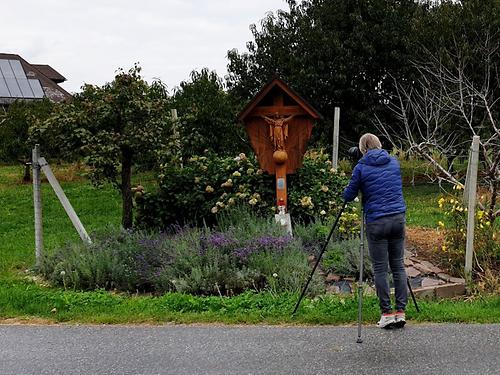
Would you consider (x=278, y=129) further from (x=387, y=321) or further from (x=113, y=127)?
(x=387, y=321)

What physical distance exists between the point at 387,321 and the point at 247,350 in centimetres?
140

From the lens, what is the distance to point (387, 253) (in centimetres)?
610

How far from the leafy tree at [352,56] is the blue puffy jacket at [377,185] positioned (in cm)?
1385

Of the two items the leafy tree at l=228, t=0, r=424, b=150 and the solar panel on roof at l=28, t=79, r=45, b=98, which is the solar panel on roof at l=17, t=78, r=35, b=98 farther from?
the leafy tree at l=228, t=0, r=424, b=150

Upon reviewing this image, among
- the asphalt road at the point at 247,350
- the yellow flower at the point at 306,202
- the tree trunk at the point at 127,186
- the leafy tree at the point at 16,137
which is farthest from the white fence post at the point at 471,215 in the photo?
the leafy tree at the point at 16,137

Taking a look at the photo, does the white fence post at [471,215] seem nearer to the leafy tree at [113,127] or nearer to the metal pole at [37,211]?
the leafy tree at [113,127]

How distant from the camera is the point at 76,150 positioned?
9.69 metres

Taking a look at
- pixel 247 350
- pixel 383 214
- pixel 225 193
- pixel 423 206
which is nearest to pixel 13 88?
pixel 423 206

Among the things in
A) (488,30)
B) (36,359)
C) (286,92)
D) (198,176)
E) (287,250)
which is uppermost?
(488,30)

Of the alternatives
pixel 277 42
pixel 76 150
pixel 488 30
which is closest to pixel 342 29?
pixel 277 42

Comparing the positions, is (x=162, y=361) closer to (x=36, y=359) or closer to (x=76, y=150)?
(x=36, y=359)

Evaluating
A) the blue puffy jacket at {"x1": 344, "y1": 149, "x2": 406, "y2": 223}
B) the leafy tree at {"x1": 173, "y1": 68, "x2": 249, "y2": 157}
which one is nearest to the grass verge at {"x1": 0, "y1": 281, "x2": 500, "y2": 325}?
the blue puffy jacket at {"x1": 344, "y1": 149, "x2": 406, "y2": 223}

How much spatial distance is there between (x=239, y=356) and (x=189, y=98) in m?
8.61

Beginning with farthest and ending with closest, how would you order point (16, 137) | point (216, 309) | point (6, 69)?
point (6, 69), point (16, 137), point (216, 309)
